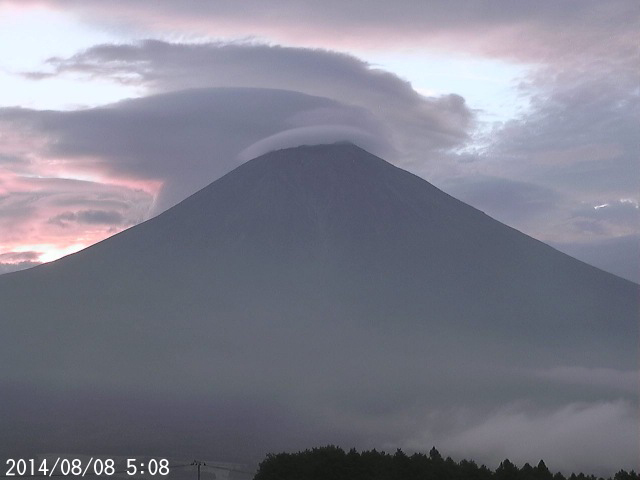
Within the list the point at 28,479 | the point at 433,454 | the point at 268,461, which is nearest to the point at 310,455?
the point at 268,461

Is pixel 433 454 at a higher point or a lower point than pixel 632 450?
lower

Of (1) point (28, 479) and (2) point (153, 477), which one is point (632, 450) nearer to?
(2) point (153, 477)

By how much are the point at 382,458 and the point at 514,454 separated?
12817cm

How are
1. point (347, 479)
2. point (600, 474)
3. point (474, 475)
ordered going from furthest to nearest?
point (600, 474) < point (347, 479) < point (474, 475)

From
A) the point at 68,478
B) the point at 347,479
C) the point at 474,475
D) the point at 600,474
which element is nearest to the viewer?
the point at 474,475

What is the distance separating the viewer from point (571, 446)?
19838 centimetres

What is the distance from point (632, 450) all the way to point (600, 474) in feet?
78.3

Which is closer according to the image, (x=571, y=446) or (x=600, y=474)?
(x=600, y=474)

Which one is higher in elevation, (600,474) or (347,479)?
(600,474)

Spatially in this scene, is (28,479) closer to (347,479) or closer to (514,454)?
(514,454)

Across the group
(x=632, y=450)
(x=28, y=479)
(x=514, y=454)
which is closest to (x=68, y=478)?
(x=28, y=479)

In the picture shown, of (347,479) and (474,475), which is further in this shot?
(347,479)

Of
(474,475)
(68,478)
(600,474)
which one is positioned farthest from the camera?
(68,478)

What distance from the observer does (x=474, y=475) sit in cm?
6819
